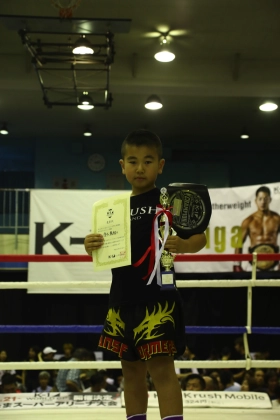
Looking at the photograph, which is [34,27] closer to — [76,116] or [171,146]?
[76,116]

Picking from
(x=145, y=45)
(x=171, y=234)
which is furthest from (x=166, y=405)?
(x=145, y=45)

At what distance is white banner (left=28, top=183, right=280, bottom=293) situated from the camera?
591cm

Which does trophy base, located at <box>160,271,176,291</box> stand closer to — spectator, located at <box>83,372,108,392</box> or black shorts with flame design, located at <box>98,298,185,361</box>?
black shorts with flame design, located at <box>98,298,185,361</box>

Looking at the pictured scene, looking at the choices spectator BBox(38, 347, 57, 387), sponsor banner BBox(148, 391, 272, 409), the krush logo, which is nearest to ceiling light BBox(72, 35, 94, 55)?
spectator BBox(38, 347, 57, 387)

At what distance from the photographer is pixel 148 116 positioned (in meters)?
9.28

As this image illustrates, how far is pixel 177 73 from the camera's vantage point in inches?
283

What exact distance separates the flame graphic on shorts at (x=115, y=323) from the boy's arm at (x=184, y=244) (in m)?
0.28

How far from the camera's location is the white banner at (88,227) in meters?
5.91

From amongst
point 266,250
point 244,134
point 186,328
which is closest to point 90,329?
point 186,328

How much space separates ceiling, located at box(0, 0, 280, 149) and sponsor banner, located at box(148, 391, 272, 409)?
13.5 ft

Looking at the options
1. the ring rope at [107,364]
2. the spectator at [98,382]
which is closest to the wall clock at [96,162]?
the spectator at [98,382]

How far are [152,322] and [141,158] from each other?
1.69ft

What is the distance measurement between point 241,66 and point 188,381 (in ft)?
14.2

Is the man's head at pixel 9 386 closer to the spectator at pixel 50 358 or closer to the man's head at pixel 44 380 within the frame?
the man's head at pixel 44 380
